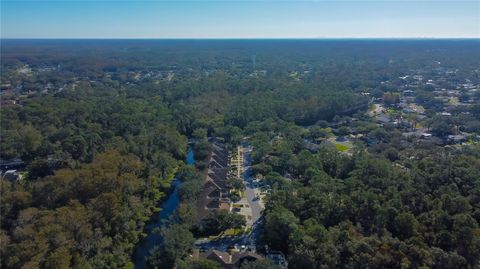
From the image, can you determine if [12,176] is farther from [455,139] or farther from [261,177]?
[455,139]

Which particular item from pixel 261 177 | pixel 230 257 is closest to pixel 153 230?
pixel 230 257

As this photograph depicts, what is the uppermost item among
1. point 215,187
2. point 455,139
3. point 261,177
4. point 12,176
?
point 215,187

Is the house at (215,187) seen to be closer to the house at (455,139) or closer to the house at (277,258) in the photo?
the house at (277,258)

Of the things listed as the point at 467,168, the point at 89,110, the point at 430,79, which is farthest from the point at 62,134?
the point at 430,79

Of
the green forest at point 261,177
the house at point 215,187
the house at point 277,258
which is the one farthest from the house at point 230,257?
the house at point 215,187

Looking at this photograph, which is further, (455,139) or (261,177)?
(455,139)

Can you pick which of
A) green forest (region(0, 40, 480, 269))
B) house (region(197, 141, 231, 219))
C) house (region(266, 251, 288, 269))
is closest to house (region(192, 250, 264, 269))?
house (region(266, 251, 288, 269))

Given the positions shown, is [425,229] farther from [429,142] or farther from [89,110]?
[89,110]

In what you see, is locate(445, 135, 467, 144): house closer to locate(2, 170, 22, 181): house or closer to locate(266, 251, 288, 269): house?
locate(266, 251, 288, 269): house
